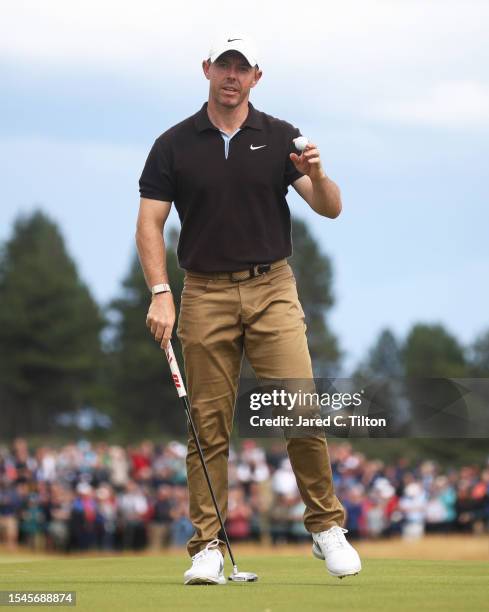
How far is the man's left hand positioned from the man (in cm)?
3

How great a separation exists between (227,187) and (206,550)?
1.84 meters

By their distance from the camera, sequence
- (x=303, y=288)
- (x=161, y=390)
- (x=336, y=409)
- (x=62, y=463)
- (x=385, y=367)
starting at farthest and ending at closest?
(x=385, y=367) < (x=303, y=288) < (x=161, y=390) < (x=62, y=463) < (x=336, y=409)

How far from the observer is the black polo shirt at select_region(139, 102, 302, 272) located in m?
6.47

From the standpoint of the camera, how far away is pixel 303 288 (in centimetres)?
10638

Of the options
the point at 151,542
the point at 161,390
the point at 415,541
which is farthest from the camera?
the point at 161,390

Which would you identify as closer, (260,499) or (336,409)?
(336,409)

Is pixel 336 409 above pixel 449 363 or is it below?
below

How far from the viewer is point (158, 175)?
6625 millimetres

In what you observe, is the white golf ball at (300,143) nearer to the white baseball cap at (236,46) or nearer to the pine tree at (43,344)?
the white baseball cap at (236,46)

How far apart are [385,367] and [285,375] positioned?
118m

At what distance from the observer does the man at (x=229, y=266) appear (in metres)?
6.48

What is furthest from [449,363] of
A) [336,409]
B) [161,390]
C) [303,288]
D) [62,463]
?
[336,409]

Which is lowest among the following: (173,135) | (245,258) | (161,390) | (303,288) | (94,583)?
(94,583)

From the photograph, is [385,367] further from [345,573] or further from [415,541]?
[345,573]
